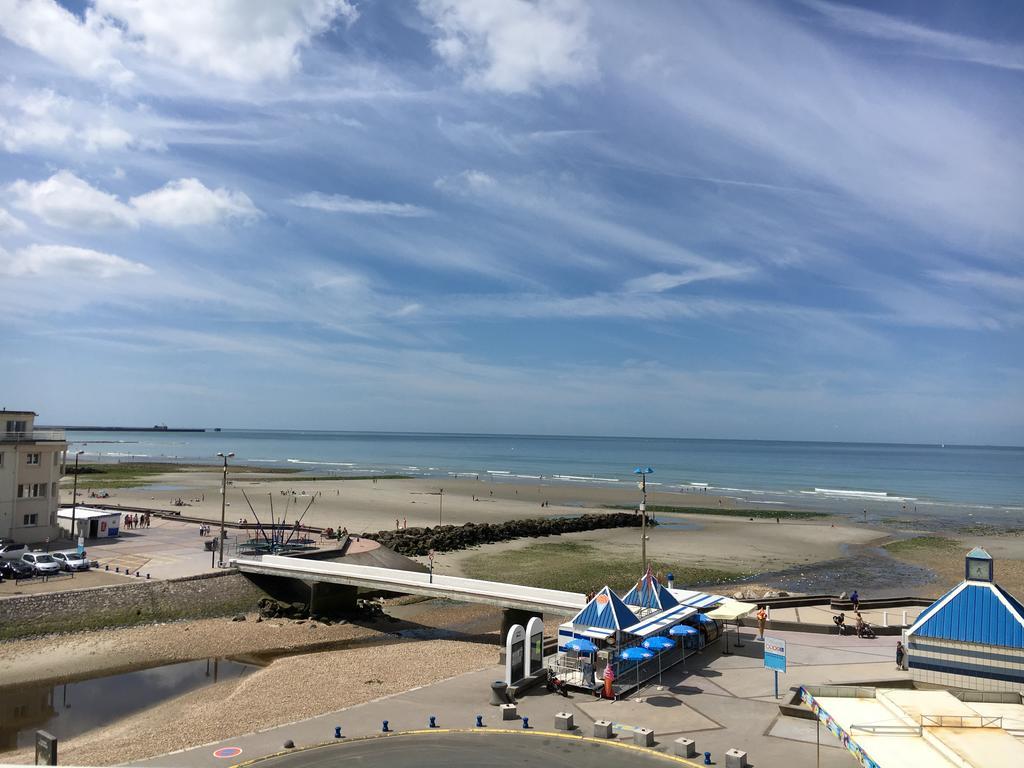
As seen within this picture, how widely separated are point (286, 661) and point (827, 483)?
131 meters

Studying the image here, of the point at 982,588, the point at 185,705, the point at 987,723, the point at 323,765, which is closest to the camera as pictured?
the point at 987,723

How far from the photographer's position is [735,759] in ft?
53.2

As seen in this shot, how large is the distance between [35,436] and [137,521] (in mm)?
13833

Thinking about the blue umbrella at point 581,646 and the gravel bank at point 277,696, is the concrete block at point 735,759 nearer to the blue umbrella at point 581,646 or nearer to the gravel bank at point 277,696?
the blue umbrella at point 581,646

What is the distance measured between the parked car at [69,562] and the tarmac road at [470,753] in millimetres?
26140

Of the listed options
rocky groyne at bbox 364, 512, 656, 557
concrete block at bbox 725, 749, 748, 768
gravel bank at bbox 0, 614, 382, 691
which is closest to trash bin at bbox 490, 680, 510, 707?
concrete block at bbox 725, 749, 748, 768

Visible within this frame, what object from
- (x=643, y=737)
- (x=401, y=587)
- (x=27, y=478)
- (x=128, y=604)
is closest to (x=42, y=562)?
(x=128, y=604)

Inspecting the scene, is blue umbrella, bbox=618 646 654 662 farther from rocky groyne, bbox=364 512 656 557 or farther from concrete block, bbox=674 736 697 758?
rocky groyne, bbox=364 512 656 557

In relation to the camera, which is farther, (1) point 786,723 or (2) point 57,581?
(2) point 57,581

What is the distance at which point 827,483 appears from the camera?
139 metres

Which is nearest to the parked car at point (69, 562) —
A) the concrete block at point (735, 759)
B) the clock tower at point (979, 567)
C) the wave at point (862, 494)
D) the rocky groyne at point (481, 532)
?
the rocky groyne at point (481, 532)

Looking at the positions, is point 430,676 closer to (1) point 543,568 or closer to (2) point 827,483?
(1) point 543,568

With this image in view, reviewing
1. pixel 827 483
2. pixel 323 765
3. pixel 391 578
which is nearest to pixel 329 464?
pixel 827 483

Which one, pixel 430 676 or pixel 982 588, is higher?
pixel 982 588
